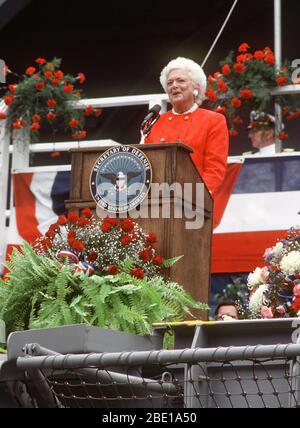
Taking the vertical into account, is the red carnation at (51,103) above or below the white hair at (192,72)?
above

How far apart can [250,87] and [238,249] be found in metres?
1.45

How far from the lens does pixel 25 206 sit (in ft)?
34.0

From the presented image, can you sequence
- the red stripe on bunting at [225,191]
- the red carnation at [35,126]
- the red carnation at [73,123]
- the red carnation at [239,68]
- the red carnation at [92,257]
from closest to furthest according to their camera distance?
the red carnation at [92,257], the red stripe on bunting at [225,191], the red carnation at [239,68], the red carnation at [35,126], the red carnation at [73,123]

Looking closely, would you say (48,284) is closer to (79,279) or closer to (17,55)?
(79,279)

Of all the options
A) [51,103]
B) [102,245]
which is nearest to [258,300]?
[102,245]

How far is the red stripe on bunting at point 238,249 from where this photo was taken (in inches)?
369

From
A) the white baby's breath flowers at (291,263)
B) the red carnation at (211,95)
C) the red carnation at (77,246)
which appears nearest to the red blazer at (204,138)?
the white baby's breath flowers at (291,263)

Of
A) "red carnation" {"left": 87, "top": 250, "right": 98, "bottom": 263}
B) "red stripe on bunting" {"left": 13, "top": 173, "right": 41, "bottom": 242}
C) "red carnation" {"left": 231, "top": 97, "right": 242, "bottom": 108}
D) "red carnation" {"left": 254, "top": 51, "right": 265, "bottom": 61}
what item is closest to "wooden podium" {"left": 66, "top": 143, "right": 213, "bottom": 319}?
"red carnation" {"left": 87, "top": 250, "right": 98, "bottom": 263}

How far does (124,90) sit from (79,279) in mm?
9481

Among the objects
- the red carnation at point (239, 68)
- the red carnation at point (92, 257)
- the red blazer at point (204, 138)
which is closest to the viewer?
the red carnation at point (92, 257)

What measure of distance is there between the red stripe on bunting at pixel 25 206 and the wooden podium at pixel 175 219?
3500 millimetres

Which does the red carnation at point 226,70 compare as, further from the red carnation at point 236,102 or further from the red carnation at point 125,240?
the red carnation at point 125,240

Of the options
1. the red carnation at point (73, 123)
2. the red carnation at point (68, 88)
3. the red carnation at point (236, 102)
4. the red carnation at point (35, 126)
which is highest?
the red carnation at point (68, 88)
